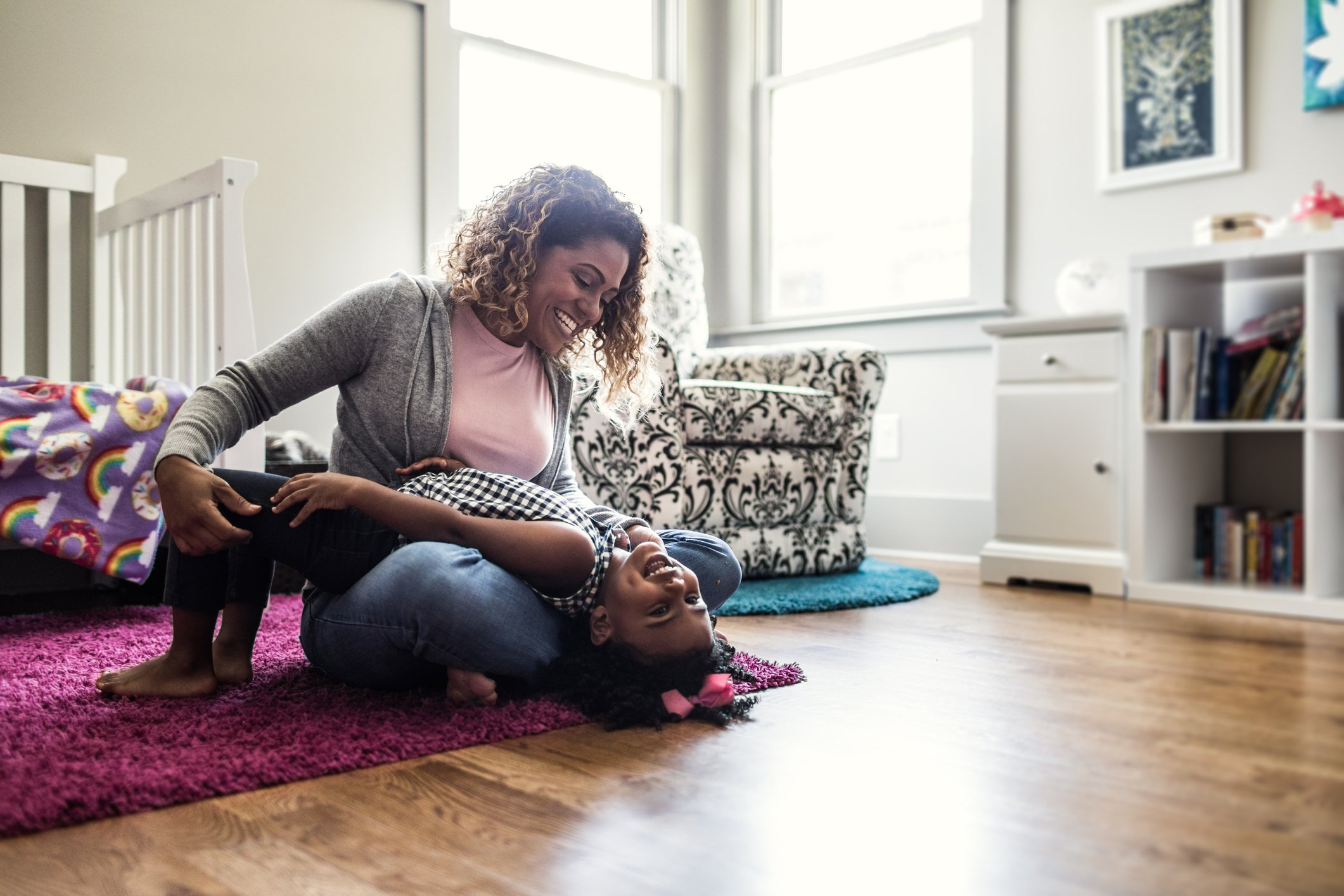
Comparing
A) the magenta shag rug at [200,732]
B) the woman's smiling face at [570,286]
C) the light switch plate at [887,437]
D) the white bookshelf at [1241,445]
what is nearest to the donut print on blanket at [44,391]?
the magenta shag rug at [200,732]

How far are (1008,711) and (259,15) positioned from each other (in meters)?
2.60

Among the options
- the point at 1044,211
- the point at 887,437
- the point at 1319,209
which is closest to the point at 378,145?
the point at 887,437

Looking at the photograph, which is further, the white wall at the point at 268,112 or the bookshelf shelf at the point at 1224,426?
the white wall at the point at 268,112

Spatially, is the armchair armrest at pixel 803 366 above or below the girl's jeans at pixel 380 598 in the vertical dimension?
above

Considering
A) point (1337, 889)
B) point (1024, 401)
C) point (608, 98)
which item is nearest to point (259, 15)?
point (608, 98)

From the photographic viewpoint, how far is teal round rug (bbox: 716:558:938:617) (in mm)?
2070

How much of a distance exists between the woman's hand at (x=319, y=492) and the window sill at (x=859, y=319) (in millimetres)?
2339

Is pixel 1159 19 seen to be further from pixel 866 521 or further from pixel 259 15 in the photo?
pixel 259 15

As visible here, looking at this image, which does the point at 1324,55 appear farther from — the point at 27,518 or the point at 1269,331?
the point at 27,518

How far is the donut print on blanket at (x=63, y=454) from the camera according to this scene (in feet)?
5.83

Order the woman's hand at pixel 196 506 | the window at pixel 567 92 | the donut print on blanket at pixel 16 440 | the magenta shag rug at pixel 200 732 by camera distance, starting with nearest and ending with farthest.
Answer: the magenta shag rug at pixel 200 732, the woman's hand at pixel 196 506, the donut print on blanket at pixel 16 440, the window at pixel 567 92

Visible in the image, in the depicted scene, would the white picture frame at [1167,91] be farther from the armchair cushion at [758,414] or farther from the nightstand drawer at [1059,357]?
the armchair cushion at [758,414]

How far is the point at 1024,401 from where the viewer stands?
2.55m

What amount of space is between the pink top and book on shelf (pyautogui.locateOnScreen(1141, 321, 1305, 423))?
1497mm
